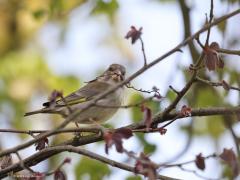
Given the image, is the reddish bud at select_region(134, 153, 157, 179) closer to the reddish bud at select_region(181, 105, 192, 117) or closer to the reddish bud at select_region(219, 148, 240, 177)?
the reddish bud at select_region(219, 148, 240, 177)

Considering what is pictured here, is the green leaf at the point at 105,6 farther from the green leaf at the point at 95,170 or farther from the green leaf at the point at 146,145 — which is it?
the green leaf at the point at 95,170

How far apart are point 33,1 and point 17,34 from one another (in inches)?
28.6

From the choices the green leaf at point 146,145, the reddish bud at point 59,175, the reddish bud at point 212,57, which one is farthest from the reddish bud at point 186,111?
the green leaf at point 146,145

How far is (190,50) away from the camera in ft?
19.1

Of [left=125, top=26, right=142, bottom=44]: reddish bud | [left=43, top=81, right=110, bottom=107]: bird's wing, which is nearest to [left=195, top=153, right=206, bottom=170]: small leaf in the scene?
[left=125, top=26, right=142, bottom=44]: reddish bud

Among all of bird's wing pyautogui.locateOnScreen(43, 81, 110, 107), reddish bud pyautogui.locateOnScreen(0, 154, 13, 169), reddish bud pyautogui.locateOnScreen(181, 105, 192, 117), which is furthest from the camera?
bird's wing pyautogui.locateOnScreen(43, 81, 110, 107)

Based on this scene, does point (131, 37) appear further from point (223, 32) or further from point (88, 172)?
point (223, 32)

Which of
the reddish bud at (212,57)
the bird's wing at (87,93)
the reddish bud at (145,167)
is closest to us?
the reddish bud at (145,167)

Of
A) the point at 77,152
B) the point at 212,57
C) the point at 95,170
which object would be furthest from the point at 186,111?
the point at 95,170

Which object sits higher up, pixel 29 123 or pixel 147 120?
pixel 29 123

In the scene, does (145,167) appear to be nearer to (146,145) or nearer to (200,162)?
(200,162)

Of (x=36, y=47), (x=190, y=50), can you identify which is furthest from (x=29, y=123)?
(x=190, y=50)

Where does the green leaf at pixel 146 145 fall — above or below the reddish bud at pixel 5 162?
above

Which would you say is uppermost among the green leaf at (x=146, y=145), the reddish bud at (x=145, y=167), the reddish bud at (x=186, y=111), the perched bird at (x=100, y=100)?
the perched bird at (x=100, y=100)
